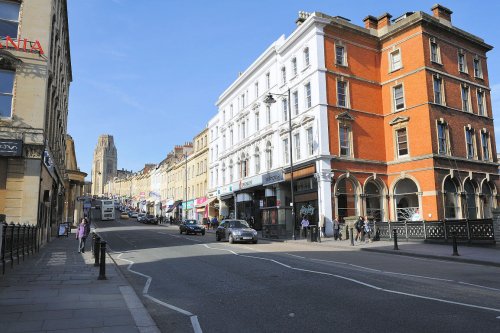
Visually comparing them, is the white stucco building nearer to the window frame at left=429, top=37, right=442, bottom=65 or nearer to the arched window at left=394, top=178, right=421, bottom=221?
the arched window at left=394, top=178, right=421, bottom=221

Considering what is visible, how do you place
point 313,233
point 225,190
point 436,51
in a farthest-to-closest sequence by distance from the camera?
point 225,190 → point 436,51 → point 313,233

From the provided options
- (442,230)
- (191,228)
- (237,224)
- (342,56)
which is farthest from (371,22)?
(191,228)

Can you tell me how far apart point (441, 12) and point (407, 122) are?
10.9m

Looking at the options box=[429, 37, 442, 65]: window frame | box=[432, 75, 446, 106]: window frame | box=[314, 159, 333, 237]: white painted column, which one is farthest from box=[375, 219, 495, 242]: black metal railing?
box=[429, 37, 442, 65]: window frame

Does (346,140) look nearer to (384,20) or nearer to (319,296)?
(384,20)

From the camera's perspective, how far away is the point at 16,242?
14.0m

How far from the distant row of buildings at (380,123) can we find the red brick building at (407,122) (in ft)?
0.29

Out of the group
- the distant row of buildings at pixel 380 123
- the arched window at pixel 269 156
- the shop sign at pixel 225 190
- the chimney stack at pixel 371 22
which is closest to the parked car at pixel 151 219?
the shop sign at pixel 225 190

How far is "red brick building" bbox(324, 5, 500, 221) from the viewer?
3128cm

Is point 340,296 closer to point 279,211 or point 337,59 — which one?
point 279,211

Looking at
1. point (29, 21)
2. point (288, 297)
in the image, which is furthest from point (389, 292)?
point (29, 21)

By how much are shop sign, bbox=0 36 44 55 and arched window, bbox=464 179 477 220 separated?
32.2 metres

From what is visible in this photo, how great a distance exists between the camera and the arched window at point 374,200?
108ft

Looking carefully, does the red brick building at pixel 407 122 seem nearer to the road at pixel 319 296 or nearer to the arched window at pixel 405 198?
the arched window at pixel 405 198
